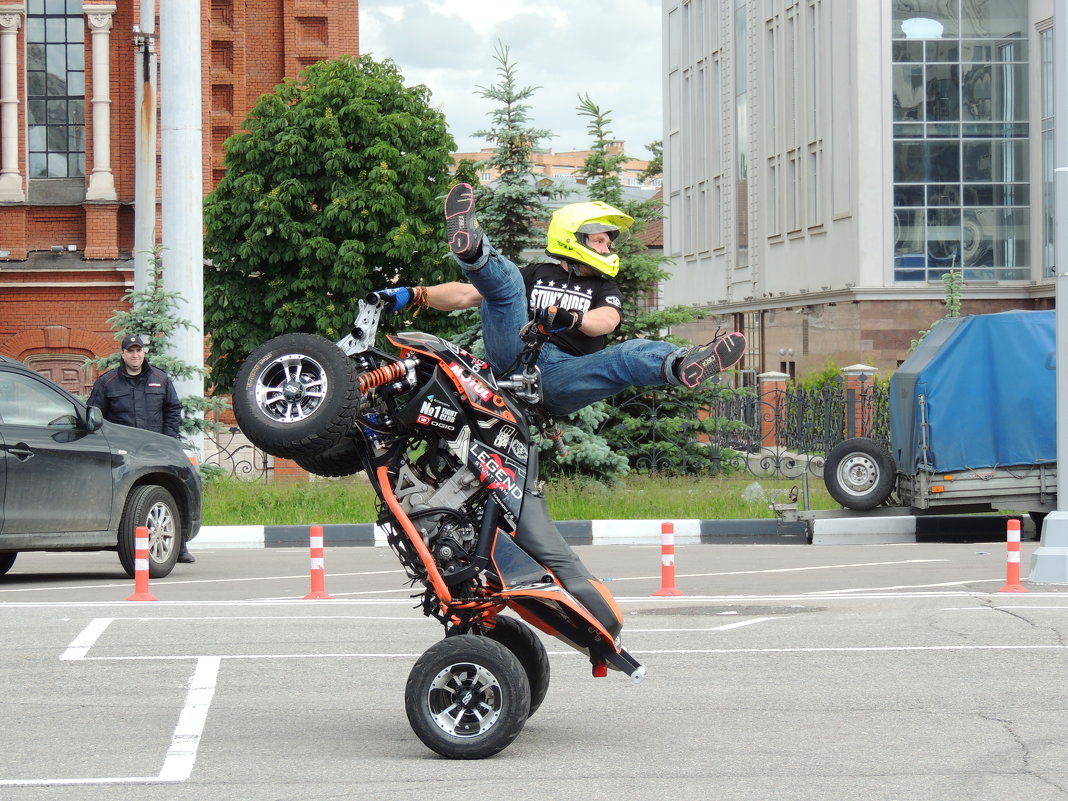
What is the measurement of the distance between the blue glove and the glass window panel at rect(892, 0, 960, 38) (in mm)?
37374

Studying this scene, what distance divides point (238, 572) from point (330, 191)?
58.9 ft

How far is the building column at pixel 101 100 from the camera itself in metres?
31.6

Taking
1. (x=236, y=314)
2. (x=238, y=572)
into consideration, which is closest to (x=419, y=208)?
(x=236, y=314)

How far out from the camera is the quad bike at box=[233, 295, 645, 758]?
6203 mm

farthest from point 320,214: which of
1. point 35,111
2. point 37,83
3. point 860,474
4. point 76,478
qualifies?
point 76,478

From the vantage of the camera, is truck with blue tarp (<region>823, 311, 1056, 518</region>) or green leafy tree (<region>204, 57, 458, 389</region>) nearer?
truck with blue tarp (<region>823, 311, 1056, 518</region>)

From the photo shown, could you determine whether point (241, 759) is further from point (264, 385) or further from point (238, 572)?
point (238, 572)

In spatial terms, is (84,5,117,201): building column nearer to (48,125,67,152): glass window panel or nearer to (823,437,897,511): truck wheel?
(48,125,67,152): glass window panel

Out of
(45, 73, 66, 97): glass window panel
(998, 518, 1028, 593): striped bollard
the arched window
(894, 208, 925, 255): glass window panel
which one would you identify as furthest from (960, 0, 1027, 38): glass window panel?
(998, 518, 1028, 593): striped bollard

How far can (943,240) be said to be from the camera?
137 feet

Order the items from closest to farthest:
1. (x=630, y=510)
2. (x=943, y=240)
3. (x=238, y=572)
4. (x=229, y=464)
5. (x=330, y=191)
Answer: (x=238, y=572)
(x=630, y=510)
(x=229, y=464)
(x=330, y=191)
(x=943, y=240)

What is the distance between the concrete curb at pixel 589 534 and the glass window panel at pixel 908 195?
25791 mm

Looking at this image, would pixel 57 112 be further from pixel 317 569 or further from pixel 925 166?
pixel 317 569

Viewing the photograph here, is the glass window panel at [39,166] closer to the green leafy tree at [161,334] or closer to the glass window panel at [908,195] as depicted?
the green leafy tree at [161,334]
